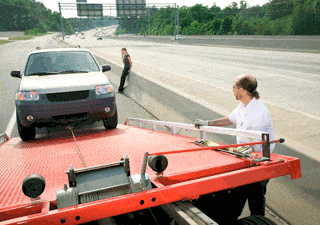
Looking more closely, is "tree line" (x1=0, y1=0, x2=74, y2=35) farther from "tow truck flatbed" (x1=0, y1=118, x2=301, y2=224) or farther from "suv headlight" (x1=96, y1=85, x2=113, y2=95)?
"tow truck flatbed" (x1=0, y1=118, x2=301, y2=224)

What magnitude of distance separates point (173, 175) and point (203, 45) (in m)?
47.8

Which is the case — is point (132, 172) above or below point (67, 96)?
below

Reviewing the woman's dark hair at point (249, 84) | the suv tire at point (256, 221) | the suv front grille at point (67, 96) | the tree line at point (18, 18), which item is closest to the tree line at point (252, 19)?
the suv front grille at point (67, 96)

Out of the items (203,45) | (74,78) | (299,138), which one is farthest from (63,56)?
(203,45)

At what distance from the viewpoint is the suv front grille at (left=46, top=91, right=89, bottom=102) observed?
573 cm

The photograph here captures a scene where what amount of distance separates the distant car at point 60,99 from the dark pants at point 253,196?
3815 mm

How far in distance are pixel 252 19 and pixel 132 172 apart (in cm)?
9952

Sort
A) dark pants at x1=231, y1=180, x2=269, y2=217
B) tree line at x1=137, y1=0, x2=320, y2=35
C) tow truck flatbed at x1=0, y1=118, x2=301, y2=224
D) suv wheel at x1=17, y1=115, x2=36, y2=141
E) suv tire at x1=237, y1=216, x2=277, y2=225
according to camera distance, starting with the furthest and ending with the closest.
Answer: tree line at x1=137, y1=0, x2=320, y2=35, suv wheel at x1=17, y1=115, x2=36, y2=141, dark pants at x1=231, y1=180, x2=269, y2=217, suv tire at x1=237, y1=216, x2=277, y2=225, tow truck flatbed at x1=0, y1=118, x2=301, y2=224

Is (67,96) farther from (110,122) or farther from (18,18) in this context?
(18,18)

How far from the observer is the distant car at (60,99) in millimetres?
5660

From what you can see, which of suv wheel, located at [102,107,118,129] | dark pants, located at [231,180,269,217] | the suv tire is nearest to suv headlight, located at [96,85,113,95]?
suv wheel, located at [102,107,118,129]

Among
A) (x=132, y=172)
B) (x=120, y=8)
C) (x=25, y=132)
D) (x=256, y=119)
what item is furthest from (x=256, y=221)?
(x=120, y=8)

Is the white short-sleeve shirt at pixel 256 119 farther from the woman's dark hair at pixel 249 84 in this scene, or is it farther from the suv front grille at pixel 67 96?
the suv front grille at pixel 67 96

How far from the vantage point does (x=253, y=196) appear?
2.79 m
